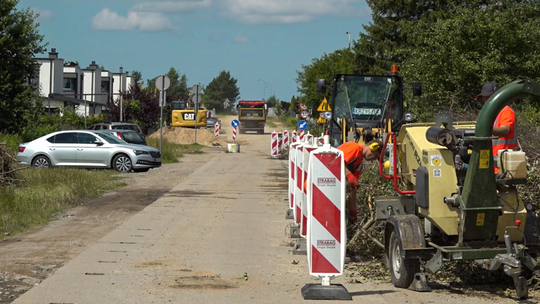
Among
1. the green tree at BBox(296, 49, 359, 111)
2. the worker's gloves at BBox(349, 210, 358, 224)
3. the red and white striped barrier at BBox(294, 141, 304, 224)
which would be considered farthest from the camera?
the green tree at BBox(296, 49, 359, 111)

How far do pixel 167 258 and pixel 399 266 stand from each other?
2992 millimetres

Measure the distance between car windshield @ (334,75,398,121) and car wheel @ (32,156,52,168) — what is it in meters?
9.86

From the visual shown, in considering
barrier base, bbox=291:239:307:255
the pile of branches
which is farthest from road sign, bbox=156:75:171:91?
barrier base, bbox=291:239:307:255

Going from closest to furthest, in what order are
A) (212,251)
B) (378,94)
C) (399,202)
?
(399,202), (212,251), (378,94)

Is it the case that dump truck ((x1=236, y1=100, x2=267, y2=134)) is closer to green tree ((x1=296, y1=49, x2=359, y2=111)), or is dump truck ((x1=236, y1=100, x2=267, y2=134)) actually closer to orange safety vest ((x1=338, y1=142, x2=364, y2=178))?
green tree ((x1=296, y1=49, x2=359, y2=111))

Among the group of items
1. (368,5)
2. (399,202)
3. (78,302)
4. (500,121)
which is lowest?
(78,302)

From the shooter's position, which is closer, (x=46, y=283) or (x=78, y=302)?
(x=78, y=302)

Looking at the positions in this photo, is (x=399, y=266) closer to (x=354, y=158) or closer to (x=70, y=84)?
(x=354, y=158)

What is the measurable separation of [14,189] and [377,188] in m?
9.00

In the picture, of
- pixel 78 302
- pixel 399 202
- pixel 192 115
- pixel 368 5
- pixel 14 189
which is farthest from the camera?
pixel 192 115

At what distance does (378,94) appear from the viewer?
19078 mm

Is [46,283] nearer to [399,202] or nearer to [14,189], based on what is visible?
[399,202]

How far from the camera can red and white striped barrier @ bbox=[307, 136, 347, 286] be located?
24.4ft

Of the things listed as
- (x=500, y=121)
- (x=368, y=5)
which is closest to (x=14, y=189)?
(x=500, y=121)
